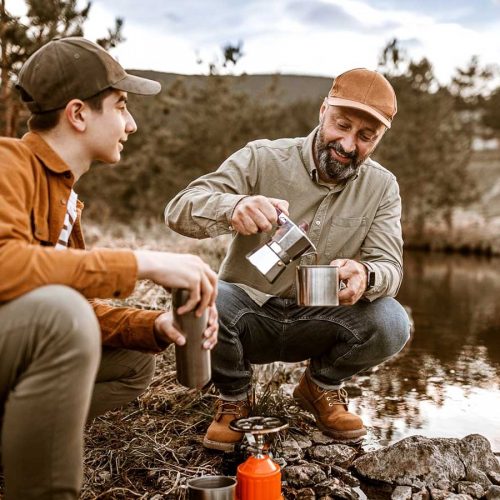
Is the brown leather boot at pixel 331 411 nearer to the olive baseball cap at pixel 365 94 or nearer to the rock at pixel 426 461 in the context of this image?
the rock at pixel 426 461

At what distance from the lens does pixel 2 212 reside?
2.17m

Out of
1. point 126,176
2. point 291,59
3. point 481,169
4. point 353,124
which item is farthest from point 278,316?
point 481,169

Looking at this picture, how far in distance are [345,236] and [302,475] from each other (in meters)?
1.26

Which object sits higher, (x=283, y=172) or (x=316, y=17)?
(x=316, y=17)

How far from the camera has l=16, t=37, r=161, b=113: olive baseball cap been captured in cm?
253

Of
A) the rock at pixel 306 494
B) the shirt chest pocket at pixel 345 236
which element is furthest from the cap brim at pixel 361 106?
the rock at pixel 306 494

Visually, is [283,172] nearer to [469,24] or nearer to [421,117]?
[421,117]

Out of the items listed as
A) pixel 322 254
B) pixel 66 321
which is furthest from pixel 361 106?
pixel 66 321

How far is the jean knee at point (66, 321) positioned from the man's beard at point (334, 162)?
197 cm

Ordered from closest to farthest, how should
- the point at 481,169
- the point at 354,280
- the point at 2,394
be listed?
the point at 2,394 → the point at 354,280 → the point at 481,169

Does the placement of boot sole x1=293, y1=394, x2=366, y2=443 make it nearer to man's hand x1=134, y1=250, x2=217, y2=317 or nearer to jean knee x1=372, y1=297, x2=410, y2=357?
jean knee x1=372, y1=297, x2=410, y2=357

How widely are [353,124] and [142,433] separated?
183 cm

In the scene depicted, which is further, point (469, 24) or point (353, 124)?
point (469, 24)

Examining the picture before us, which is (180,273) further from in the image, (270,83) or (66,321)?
(270,83)
